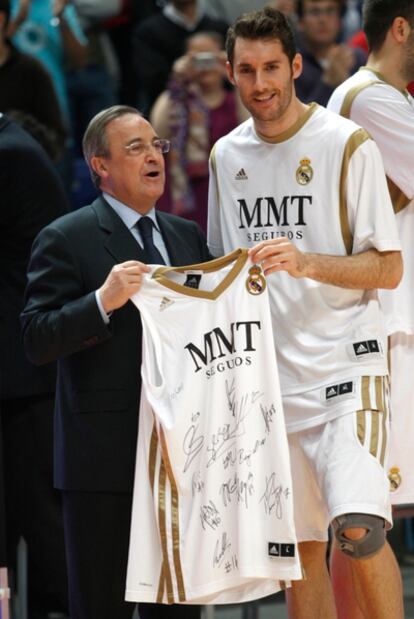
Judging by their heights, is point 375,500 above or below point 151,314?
below

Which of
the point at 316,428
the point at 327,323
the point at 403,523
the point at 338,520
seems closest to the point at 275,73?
the point at 327,323

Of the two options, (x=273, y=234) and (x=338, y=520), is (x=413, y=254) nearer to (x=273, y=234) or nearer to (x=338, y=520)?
(x=273, y=234)

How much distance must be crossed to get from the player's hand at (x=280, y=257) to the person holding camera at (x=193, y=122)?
3.82 m

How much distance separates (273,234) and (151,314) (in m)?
0.54

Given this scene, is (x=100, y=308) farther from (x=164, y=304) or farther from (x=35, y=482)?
(x=35, y=482)

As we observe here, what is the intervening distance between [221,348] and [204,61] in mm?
4232

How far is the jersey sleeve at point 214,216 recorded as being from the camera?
5.09 meters

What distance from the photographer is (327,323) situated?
4734mm

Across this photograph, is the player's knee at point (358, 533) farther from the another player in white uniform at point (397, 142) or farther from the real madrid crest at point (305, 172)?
the real madrid crest at point (305, 172)

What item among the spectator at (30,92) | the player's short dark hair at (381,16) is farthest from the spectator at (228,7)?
the player's short dark hair at (381,16)

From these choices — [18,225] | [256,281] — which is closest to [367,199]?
[256,281]

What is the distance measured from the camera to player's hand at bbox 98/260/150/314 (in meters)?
4.52

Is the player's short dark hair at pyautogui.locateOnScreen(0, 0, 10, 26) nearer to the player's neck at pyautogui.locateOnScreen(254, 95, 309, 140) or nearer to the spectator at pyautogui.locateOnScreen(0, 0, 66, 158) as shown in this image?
the spectator at pyautogui.locateOnScreen(0, 0, 66, 158)
